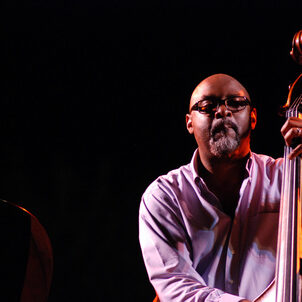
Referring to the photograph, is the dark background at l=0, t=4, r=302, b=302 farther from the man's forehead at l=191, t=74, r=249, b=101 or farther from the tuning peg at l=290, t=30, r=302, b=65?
the tuning peg at l=290, t=30, r=302, b=65

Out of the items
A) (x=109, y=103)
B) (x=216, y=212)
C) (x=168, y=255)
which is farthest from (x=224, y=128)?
(x=109, y=103)

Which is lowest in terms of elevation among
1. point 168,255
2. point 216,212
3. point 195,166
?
point 168,255

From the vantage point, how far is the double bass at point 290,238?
0.93 m

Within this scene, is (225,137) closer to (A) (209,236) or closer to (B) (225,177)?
(B) (225,177)

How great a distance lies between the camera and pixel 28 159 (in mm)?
2082

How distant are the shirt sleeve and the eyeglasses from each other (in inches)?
12.2

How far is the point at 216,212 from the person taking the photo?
53.4 inches

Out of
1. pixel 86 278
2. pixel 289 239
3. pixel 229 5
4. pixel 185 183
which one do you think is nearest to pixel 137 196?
pixel 86 278

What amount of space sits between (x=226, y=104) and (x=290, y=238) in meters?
0.54

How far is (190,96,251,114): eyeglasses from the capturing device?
1.39 metres

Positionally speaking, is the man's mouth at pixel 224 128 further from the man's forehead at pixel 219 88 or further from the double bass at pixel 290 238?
the double bass at pixel 290 238

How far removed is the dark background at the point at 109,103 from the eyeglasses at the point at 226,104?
0.51 meters

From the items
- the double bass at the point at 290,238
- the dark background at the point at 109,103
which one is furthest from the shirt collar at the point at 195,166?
the dark background at the point at 109,103

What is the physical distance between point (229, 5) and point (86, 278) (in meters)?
1.38
